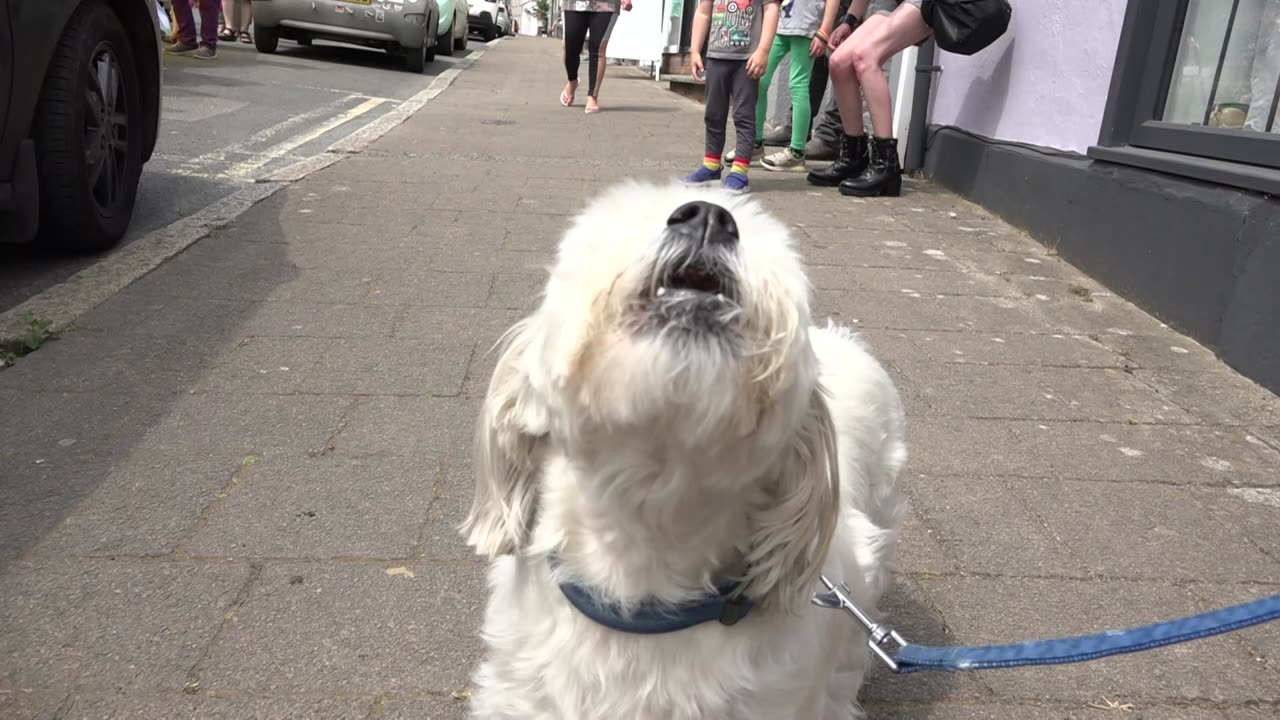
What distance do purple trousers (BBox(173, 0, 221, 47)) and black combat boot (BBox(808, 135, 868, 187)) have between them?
363 inches

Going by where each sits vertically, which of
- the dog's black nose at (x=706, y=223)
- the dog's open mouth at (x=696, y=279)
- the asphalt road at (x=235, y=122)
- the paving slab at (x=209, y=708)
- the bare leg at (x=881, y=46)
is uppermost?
the bare leg at (x=881, y=46)

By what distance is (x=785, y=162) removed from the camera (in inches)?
328

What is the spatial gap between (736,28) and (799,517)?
5.99 m

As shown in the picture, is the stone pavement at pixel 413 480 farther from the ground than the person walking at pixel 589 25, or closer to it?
closer to it

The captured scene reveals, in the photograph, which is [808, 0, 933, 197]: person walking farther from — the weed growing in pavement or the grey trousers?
the weed growing in pavement

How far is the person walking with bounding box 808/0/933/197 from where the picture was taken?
697 centimetres

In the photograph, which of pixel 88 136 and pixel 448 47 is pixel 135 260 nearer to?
pixel 88 136

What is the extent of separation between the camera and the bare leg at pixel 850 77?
7.05 m

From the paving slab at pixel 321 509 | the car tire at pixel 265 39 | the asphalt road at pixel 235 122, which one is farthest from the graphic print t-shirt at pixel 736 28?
the car tire at pixel 265 39

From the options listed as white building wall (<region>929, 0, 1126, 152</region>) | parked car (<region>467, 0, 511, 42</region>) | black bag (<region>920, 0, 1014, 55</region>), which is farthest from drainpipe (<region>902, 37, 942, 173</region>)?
parked car (<region>467, 0, 511, 42</region>)

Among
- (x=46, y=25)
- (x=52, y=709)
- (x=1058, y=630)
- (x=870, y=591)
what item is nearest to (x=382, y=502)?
(x=52, y=709)

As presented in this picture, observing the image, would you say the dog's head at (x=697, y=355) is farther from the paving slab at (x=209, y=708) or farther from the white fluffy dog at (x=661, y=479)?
the paving slab at (x=209, y=708)

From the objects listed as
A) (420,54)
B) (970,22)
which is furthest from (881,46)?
(420,54)

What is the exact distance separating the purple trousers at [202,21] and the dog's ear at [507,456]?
13048 millimetres
